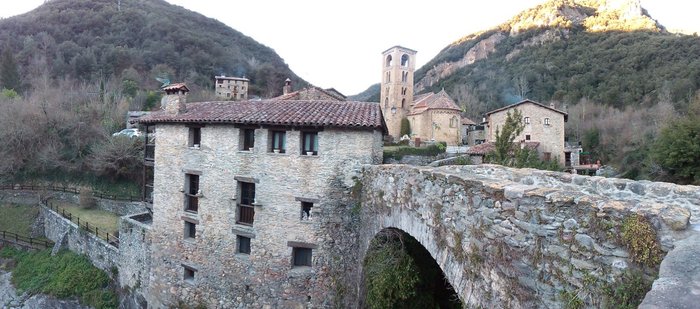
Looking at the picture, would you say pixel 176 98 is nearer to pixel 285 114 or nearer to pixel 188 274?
pixel 285 114

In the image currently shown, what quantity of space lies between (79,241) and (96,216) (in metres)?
4.82

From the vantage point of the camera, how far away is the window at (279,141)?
13.7 metres

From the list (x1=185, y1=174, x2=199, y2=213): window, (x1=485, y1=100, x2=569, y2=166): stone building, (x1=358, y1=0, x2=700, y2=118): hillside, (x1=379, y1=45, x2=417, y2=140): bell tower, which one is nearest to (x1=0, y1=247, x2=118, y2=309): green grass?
(x1=185, y1=174, x2=199, y2=213): window

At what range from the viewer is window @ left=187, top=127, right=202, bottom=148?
1527cm

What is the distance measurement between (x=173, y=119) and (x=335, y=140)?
260 inches

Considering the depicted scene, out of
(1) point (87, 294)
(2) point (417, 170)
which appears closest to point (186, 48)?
(1) point (87, 294)

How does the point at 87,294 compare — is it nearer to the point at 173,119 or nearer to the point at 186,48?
the point at 173,119

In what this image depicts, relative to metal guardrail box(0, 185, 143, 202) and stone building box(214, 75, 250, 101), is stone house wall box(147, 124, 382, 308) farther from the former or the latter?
stone building box(214, 75, 250, 101)

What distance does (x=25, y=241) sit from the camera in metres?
25.3

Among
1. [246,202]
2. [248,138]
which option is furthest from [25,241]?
[248,138]

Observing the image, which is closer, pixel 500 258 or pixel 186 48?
pixel 500 258

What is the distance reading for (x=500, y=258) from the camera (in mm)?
5133

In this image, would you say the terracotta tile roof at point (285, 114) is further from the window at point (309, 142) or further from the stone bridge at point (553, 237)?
the stone bridge at point (553, 237)

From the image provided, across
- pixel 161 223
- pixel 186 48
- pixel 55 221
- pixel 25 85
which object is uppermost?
pixel 186 48
